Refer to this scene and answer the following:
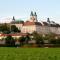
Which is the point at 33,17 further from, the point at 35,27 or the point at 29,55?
the point at 29,55

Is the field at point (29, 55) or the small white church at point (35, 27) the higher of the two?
the field at point (29, 55)

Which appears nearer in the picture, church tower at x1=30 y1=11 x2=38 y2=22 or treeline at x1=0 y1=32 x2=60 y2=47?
treeline at x1=0 y1=32 x2=60 y2=47

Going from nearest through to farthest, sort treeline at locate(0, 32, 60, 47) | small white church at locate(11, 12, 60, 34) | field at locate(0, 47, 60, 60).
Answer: field at locate(0, 47, 60, 60)
treeline at locate(0, 32, 60, 47)
small white church at locate(11, 12, 60, 34)

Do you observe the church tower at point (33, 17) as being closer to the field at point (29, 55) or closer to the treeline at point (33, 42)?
the treeline at point (33, 42)

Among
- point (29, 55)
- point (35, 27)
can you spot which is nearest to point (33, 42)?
point (29, 55)

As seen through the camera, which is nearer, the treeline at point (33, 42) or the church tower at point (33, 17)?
the treeline at point (33, 42)

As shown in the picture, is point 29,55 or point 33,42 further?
point 33,42

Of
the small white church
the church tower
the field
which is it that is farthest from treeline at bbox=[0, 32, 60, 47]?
the church tower

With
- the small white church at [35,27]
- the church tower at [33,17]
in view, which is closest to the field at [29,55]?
the small white church at [35,27]

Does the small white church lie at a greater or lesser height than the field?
lesser

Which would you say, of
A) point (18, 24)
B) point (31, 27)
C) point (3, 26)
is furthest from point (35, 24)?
point (3, 26)

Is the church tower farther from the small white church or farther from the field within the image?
the field

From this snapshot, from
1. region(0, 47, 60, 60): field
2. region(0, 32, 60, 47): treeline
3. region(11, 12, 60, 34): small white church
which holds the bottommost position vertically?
region(11, 12, 60, 34): small white church

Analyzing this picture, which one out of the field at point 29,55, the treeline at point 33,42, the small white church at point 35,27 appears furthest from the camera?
the small white church at point 35,27
